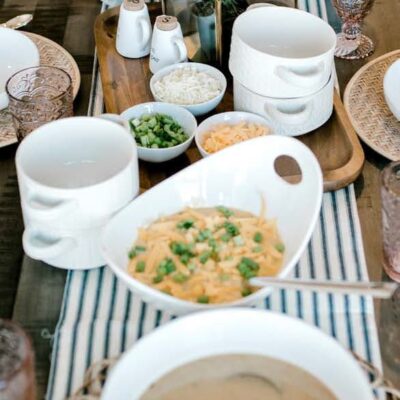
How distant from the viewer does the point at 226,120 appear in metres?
1.21

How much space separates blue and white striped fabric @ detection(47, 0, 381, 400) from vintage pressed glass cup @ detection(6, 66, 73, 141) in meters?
0.30

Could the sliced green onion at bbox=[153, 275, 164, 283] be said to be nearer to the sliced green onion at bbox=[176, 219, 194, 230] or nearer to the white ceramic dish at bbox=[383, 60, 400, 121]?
the sliced green onion at bbox=[176, 219, 194, 230]

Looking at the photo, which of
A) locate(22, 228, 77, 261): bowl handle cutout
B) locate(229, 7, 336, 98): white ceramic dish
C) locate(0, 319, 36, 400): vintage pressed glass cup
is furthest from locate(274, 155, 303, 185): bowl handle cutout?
locate(0, 319, 36, 400): vintage pressed glass cup

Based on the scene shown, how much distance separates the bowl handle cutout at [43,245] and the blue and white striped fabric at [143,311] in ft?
0.20

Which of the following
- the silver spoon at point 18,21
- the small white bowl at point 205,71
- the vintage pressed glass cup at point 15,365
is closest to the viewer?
the vintage pressed glass cup at point 15,365

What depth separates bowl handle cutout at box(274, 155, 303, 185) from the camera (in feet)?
3.68

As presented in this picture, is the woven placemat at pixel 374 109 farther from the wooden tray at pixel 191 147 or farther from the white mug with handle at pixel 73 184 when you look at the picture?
the white mug with handle at pixel 73 184

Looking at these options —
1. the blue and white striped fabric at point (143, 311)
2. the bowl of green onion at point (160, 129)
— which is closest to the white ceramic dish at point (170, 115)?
the bowl of green onion at point (160, 129)

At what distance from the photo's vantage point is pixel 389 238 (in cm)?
102

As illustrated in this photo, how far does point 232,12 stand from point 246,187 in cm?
43

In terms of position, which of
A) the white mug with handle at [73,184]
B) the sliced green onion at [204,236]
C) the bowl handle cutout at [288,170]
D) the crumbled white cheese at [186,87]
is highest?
the white mug with handle at [73,184]

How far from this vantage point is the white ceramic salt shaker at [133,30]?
1374 mm

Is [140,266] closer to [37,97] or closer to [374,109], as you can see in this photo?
[37,97]

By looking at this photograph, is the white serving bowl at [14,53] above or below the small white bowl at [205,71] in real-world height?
below
